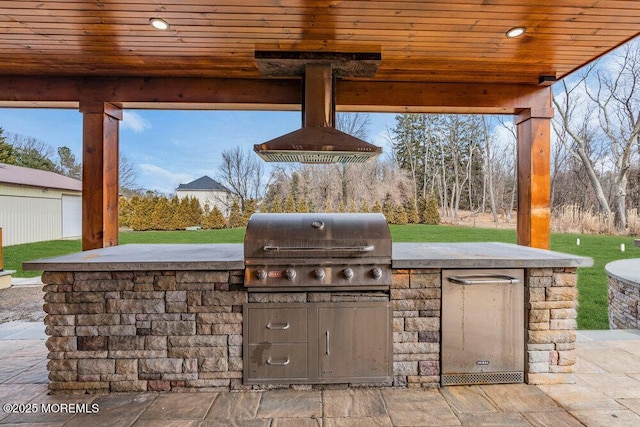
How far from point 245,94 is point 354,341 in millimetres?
2337

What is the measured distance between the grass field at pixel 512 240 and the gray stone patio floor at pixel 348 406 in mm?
1909

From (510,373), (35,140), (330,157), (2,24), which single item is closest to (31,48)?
(2,24)

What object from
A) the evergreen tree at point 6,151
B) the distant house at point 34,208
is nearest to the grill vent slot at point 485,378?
the distant house at point 34,208

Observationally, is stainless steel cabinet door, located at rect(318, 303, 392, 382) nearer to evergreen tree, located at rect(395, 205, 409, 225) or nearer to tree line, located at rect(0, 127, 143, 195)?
evergreen tree, located at rect(395, 205, 409, 225)

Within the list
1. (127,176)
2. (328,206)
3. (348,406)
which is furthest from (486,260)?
(127,176)

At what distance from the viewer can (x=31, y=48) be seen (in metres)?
2.54

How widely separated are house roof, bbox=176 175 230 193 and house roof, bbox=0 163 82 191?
3.37 metres

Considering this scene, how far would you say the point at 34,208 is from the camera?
6293 millimetres

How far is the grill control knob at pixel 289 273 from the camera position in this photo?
7.07 ft

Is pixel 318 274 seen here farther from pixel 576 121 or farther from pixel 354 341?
pixel 576 121

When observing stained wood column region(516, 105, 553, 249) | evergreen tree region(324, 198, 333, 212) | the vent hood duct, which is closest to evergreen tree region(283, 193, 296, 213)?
evergreen tree region(324, 198, 333, 212)

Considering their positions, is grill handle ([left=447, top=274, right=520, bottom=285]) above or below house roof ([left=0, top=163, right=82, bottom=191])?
below

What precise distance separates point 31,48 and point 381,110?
9.70 feet

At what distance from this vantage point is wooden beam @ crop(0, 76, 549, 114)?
303 cm
